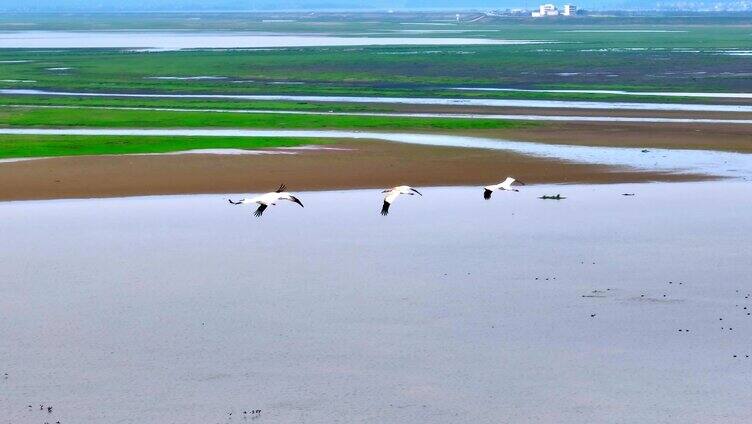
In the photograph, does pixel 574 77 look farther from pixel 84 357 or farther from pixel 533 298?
pixel 84 357

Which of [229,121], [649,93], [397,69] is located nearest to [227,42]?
[397,69]

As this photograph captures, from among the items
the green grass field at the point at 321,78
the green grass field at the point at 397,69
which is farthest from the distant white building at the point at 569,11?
the green grass field at the point at 397,69

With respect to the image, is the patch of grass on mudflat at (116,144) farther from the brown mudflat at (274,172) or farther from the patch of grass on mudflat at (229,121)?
the patch of grass on mudflat at (229,121)

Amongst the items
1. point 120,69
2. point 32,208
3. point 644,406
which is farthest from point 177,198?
point 120,69

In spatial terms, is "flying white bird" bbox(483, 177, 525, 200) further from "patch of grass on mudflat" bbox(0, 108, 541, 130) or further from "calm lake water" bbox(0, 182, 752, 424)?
"patch of grass on mudflat" bbox(0, 108, 541, 130)

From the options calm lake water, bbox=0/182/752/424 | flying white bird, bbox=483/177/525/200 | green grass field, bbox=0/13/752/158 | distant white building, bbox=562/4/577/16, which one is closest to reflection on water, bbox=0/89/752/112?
green grass field, bbox=0/13/752/158

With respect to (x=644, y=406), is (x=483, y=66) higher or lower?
higher
